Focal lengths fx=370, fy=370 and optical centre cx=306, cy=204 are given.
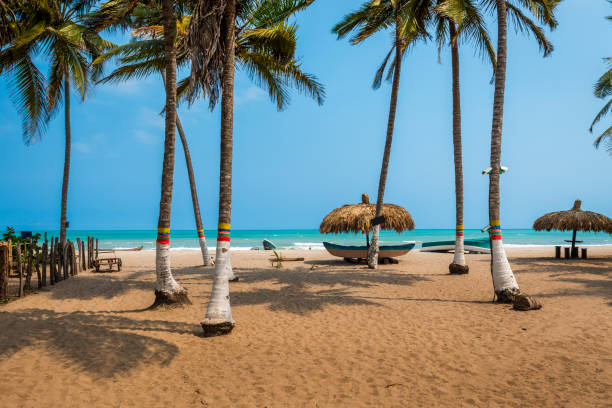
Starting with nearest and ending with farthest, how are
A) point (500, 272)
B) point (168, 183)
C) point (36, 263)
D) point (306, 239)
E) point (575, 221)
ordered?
point (168, 183) → point (500, 272) → point (36, 263) → point (575, 221) → point (306, 239)

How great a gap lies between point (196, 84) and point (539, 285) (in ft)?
32.0

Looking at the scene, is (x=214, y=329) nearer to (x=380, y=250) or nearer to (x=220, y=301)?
(x=220, y=301)

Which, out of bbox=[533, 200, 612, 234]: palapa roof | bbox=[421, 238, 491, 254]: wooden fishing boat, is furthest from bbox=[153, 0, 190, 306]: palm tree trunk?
bbox=[421, 238, 491, 254]: wooden fishing boat

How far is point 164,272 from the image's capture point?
731 cm

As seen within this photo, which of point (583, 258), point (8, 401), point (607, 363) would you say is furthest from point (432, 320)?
point (583, 258)

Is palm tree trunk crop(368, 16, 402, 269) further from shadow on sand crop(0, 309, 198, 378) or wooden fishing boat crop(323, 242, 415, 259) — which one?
shadow on sand crop(0, 309, 198, 378)

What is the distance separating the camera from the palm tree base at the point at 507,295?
24.7ft

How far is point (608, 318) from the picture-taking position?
6.23m

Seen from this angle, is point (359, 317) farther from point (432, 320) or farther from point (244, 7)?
point (244, 7)

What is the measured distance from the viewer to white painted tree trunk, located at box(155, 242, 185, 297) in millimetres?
7227

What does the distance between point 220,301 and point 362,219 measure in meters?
10.1

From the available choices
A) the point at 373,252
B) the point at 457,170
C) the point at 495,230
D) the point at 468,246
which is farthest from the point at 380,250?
the point at 468,246

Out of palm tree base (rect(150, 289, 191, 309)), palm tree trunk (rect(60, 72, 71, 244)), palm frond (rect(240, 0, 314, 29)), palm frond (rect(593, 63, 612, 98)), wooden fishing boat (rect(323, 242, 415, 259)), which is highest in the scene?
palm frond (rect(593, 63, 612, 98))

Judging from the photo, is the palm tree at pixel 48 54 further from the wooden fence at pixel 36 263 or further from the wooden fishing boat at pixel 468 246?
the wooden fishing boat at pixel 468 246
